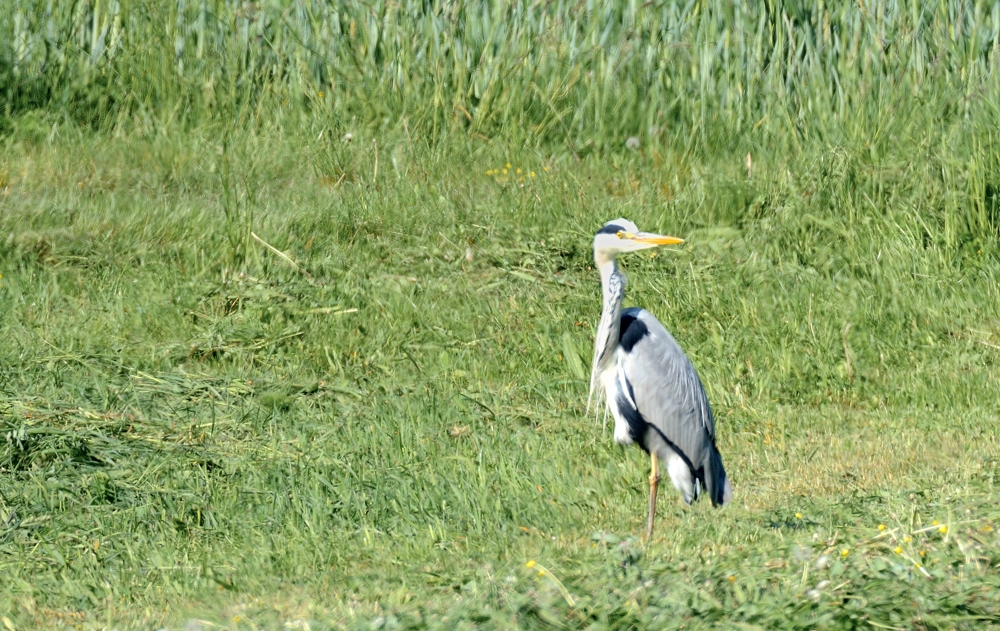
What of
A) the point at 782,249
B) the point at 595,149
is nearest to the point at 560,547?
the point at 782,249

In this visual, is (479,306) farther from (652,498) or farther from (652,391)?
(652,498)

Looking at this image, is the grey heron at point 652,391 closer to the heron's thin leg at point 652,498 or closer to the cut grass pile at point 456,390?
the heron's thin leg at point 652,498

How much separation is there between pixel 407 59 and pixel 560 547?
238 inches

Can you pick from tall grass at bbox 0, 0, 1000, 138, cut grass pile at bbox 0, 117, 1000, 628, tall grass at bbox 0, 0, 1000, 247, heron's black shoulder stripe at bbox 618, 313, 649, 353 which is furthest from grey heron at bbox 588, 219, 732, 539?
tall grass at bbox 0, 0, 1000, 138

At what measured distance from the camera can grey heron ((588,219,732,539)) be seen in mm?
5520

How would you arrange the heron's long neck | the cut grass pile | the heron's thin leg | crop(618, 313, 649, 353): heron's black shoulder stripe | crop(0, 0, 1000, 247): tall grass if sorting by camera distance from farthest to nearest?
crop(0, 0, 1000, 247): tall grass < crop(618, 313, 649, 353): heron's black shoulder stripe < the heron's long neck < the heron's thin leg < the cut grass pile

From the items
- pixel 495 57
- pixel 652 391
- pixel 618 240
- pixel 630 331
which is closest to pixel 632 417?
pixel 652 391

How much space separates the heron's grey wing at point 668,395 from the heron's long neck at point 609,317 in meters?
0.08

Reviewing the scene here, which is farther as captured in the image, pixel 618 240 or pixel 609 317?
pixel 618 240

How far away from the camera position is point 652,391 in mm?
5516

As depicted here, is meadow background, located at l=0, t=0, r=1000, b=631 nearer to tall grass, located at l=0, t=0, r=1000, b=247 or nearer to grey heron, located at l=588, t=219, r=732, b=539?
tall grass, located at l=0, t=0, r=1000, b=247

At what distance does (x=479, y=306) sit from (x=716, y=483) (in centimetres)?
288

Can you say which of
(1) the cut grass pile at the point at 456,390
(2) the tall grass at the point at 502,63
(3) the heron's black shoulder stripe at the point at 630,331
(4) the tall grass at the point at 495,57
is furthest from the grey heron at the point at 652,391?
(4) the tall grass at the point at 495,57

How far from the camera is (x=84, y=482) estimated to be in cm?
555
